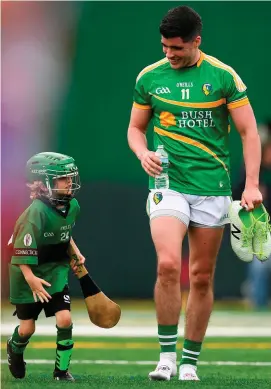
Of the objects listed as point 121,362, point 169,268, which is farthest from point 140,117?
point 121,362

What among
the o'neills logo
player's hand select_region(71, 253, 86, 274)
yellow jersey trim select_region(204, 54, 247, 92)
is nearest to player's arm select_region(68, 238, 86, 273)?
player's hand select_region(71, 253, 86, 274)

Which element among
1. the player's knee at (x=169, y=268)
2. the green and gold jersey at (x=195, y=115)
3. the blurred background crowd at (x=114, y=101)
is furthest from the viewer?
the blurred background crowd at (x=114, y=101)

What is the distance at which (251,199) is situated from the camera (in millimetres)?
8641

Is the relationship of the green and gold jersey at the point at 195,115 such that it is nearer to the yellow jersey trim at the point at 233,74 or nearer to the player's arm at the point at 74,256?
the yellow jersey trim at the point at 233,74

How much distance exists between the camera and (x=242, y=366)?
34.4 feet

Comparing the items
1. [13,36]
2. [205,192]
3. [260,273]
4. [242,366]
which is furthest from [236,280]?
[205,192]

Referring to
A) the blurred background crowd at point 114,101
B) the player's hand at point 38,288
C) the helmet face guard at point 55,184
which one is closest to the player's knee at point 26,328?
the player's hand at point 38,288

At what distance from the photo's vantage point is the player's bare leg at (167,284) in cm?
858

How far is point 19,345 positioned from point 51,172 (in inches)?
45.9

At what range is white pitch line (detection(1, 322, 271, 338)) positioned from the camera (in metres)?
13.8

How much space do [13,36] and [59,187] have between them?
347 inches

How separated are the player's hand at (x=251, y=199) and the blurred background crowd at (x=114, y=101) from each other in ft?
29.0

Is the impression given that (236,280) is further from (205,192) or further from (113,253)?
(205,192)

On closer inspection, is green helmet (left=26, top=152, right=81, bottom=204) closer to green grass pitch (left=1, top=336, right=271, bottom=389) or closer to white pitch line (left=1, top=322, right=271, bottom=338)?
green grass pitch (left=1, top=336, right=271, bottom=389)
